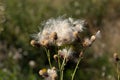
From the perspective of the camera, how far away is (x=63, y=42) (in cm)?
306

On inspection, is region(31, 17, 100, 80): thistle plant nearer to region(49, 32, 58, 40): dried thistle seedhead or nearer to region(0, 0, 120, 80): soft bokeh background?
region(49, 32, 58, 40): dried thistle seedhead

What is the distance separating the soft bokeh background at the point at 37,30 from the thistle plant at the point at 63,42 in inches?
105

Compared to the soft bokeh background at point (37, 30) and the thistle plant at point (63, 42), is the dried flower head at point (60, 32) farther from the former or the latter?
the soft bokeh background at point (37, 30)

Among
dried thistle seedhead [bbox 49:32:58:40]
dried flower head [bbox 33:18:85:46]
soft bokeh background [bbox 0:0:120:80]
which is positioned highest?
soft bokeh background [bbox 0:0:120:80]

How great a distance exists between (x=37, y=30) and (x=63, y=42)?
313 cm

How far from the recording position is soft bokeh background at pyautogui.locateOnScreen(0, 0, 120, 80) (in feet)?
21.5

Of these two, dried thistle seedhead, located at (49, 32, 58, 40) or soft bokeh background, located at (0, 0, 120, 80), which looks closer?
dried thistle seedhead, located at (49, 32, 58, 40)

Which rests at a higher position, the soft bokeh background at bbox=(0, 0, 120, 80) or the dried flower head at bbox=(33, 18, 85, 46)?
the soft bokeh background at bbox=(0, 0, 120, 80)

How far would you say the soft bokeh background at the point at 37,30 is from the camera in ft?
21.5

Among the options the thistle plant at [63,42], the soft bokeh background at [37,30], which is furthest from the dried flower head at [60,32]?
the soft bokeh background at [37,30]

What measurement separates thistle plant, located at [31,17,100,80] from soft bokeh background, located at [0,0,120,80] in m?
2.67

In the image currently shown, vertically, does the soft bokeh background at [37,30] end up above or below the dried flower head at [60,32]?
above

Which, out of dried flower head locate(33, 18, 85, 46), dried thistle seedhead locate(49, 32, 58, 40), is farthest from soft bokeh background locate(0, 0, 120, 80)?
dried thistle seedhead locate(49, 32, 58, 40)

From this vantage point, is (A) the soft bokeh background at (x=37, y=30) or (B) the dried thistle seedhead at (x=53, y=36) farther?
(A) the soft bokeh background at (x=37, y=30)
